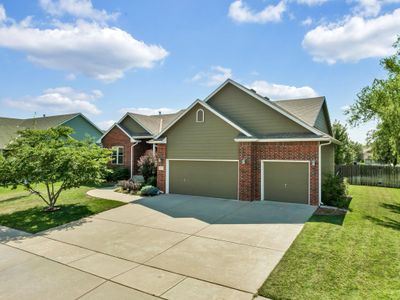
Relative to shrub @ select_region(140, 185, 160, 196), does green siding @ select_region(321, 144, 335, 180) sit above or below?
above

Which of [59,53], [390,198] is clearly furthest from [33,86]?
[390,198]

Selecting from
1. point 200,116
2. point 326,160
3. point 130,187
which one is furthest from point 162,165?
point 326,160

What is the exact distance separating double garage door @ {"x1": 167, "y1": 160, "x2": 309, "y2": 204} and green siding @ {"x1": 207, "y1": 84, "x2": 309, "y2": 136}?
185 centimetres

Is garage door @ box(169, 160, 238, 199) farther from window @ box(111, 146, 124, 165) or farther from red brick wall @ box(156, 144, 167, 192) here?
window @ box(111, 146, 124, 165)

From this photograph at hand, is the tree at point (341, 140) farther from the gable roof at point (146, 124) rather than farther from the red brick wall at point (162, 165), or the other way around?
the red brick wall at point (162, 165)

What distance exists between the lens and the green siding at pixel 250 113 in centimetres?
1368

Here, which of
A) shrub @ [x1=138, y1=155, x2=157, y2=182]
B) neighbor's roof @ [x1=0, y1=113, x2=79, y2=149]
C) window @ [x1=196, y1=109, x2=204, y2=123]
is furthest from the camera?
neighbor's roof @ [x1=0, y1=113, x2=79, y2=149]

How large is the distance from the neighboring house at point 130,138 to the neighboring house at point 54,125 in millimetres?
10062

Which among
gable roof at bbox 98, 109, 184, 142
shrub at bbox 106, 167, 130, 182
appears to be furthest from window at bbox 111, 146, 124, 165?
gable roof at bbox 98, 109, 184, 142

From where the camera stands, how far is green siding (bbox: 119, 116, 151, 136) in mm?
22016

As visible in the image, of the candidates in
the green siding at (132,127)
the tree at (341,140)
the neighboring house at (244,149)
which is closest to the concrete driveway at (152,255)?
the neighboring house at (244,149)

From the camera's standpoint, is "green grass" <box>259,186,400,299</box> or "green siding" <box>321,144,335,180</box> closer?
"green grass" <box>259,186,400,299</box>

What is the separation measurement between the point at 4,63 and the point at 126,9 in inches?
354

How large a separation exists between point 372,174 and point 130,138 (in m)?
20.0
